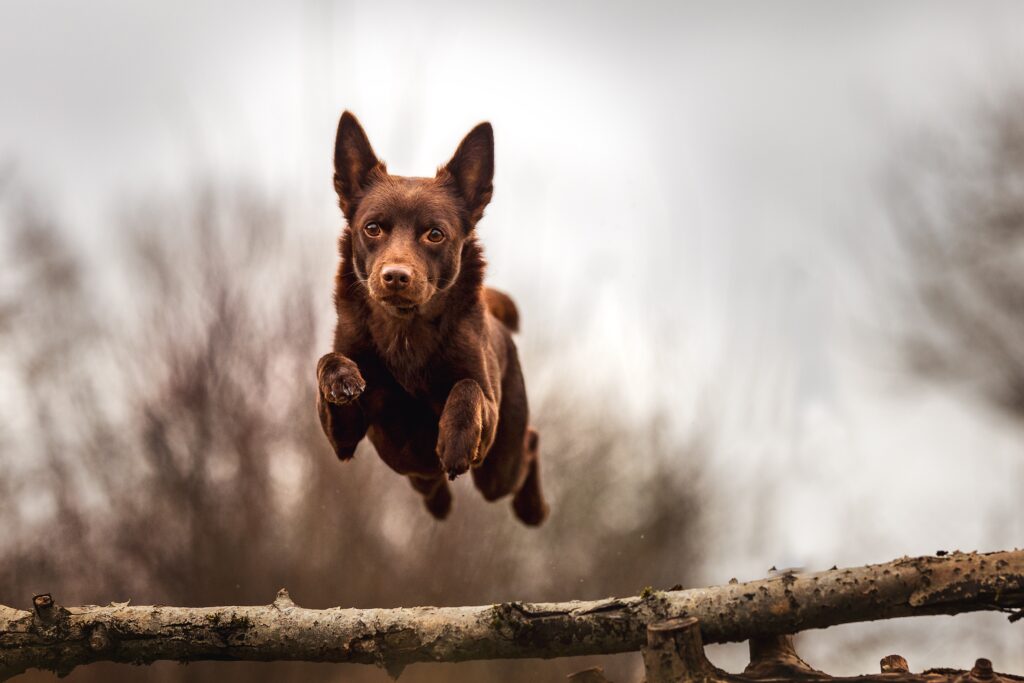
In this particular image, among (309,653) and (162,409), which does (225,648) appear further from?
(162,409)

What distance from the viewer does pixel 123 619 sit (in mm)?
4715

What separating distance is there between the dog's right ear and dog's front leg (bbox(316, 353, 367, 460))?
683 millimetres

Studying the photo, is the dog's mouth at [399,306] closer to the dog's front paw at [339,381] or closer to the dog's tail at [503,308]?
the dog's front paw at [339,381]

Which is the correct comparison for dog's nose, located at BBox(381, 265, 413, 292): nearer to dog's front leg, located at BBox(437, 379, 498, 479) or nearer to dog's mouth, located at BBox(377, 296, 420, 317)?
dog's mouth, located at BBox(377, 296, 420, 317)

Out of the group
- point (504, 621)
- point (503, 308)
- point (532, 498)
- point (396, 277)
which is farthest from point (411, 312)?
point (532, 498)

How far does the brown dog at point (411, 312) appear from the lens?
3898 mm

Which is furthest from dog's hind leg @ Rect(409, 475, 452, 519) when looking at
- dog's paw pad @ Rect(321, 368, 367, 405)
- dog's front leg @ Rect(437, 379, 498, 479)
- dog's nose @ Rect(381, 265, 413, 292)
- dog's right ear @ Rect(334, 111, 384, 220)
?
dog's nose @ Rect(381, 265, 413, 292)

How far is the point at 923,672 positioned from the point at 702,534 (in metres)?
9.05

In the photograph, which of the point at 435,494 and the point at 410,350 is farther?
the point at 435,494

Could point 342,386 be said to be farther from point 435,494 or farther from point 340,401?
point 435,494

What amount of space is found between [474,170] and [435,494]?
7.13 feet

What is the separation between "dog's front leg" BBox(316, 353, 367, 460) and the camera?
3650 millimetres

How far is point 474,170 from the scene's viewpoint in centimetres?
416

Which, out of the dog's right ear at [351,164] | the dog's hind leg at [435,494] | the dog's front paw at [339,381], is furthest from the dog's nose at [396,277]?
the dog's hind leg at [435,494]
